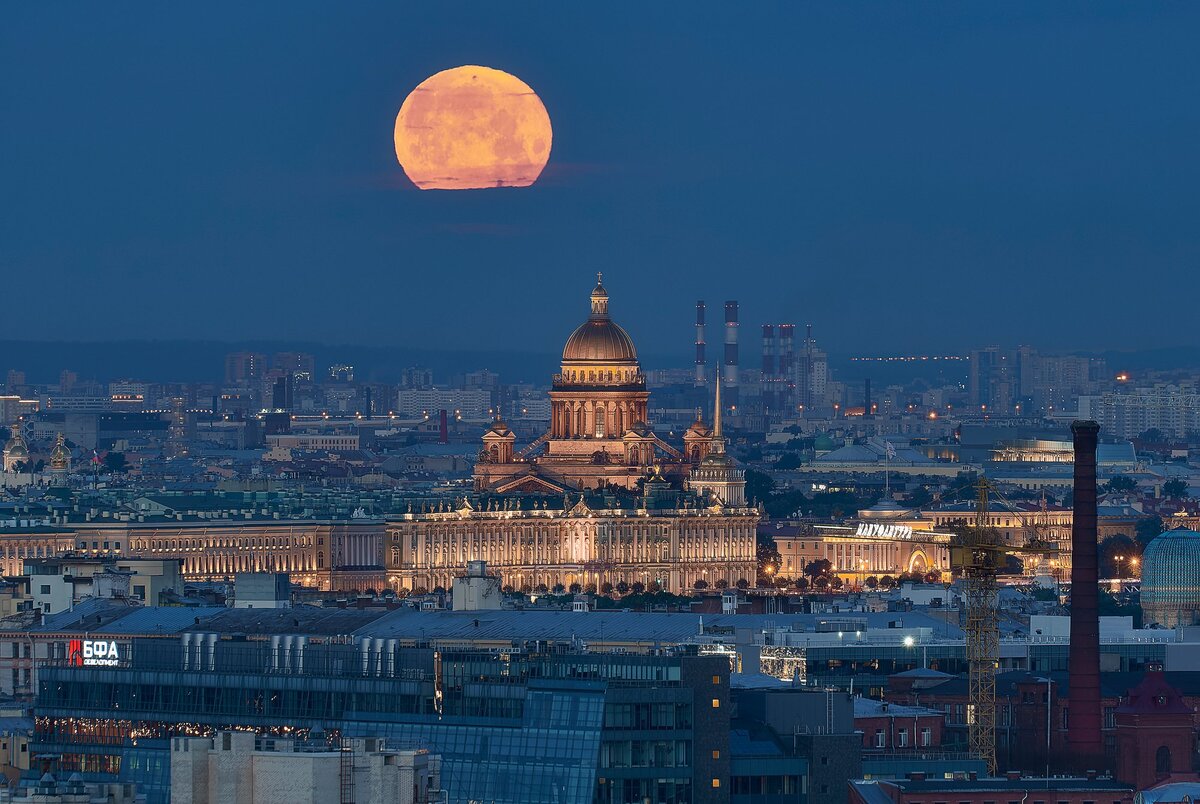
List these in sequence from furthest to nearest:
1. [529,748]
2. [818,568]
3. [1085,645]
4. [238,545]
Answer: [818,568]
[238,545]
[1085,645]
[529,748]

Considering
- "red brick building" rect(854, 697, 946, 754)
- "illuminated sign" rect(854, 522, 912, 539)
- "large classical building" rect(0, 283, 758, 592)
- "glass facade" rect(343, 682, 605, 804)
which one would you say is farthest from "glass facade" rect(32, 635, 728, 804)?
"illuminated sign" rect(854, 522, 912, 539)

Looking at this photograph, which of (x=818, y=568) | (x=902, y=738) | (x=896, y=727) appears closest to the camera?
(x=902, y=738)

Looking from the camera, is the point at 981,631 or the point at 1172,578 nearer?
the point at 981,631

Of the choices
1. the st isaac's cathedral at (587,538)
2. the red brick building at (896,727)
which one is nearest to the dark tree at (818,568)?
the st isaac's cathedral at (587,538)

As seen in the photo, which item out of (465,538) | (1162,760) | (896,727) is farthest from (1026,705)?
(465,538)

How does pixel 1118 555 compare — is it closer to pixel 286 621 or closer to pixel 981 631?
pixel 286 621

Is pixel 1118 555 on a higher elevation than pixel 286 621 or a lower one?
higher

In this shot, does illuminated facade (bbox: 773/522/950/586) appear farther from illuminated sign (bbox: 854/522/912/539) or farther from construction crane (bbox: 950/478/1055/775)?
construction crane (bbox: 950/478/1055/775)
